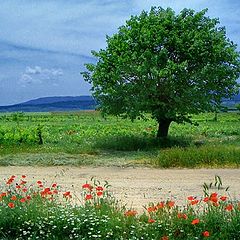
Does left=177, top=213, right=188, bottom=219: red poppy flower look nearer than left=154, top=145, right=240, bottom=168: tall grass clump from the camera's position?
Yes

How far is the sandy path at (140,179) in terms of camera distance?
11.4 metres

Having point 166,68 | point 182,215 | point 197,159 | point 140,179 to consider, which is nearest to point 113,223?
point 182,215

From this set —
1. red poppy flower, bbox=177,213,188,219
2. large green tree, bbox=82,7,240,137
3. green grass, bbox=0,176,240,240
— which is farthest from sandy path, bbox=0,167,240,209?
large green tree, bbox=82,7,240,137

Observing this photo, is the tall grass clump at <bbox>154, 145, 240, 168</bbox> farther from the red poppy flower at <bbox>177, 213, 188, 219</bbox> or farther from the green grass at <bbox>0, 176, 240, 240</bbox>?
the red poppy flower at <bbox>177, 213, 188, 219</bbox>

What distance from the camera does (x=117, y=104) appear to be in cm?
2133

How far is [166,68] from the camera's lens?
20.0 meters

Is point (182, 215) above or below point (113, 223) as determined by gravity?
above

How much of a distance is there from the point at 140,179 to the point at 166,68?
7.21 m

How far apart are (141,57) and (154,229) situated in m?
13.8

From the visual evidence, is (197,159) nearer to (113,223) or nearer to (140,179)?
(140,179)

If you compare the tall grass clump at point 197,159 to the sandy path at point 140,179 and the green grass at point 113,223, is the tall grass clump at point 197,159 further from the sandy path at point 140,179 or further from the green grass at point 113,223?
the green grass at point 113,223

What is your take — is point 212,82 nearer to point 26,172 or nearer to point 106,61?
point 106,61

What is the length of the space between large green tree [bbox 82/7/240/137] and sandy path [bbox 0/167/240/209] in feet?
16.3

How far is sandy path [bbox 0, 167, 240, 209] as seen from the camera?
37.6 ft
